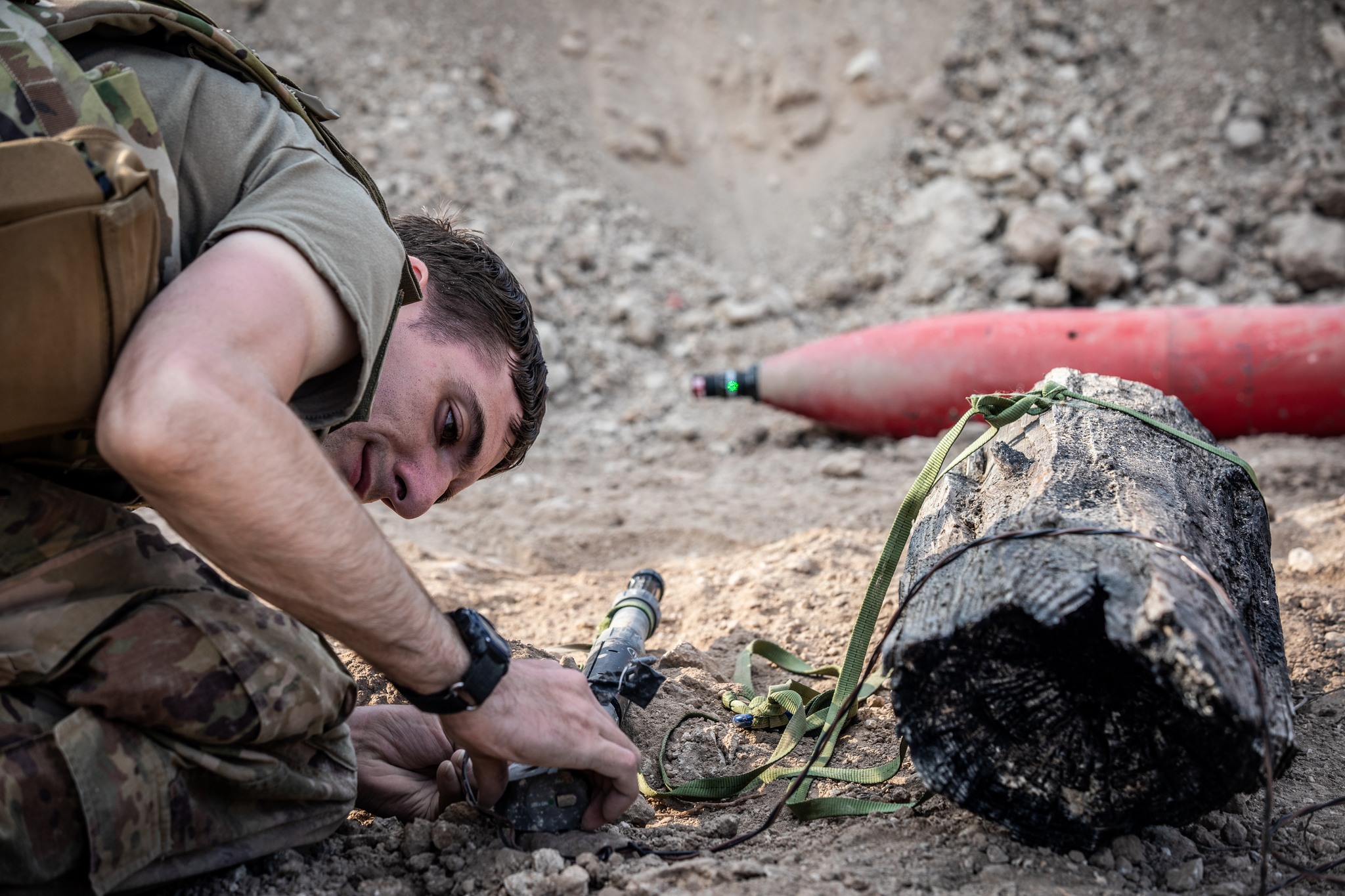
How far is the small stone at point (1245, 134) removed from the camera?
5.99 m

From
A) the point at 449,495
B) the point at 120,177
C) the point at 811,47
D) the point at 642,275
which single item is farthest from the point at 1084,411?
the point at 811,47

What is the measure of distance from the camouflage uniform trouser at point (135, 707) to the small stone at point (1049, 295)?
4.78 m

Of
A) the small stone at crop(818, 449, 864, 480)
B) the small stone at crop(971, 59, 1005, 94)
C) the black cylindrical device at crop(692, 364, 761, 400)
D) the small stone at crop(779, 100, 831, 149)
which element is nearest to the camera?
the small stone at crop(818, 449, 864, 480)

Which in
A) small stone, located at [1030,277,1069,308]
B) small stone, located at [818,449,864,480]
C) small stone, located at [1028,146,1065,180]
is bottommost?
small stone, located at [818,449,864,480]

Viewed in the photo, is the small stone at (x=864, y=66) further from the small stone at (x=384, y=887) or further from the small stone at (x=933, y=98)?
the small stone at (x=384, y=887)

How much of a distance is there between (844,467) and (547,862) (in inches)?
121

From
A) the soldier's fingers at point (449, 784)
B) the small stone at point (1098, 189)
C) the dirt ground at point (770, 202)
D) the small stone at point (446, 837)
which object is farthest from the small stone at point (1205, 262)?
the small stone at point (446, 837)

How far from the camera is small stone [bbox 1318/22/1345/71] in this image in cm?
600

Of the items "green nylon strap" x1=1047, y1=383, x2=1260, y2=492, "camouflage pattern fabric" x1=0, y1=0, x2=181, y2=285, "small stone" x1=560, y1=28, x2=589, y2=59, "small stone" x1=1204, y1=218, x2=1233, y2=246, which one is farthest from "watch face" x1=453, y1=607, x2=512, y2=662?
"small stone" x1=560, y1=28, x2=589, y2=59

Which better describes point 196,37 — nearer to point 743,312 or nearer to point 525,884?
point 525,884

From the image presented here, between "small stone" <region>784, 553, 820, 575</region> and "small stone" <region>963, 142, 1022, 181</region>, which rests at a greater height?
"small stone" <region>963, 142, 1022, 181</region>

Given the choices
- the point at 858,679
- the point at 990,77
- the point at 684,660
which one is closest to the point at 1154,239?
the point at 990,77

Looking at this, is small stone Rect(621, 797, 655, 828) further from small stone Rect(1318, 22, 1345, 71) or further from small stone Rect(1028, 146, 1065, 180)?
small stone Rect(1318, 22, 1345, 71)

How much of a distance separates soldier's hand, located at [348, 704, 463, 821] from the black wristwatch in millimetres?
387
